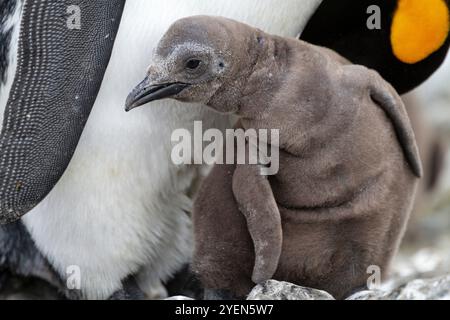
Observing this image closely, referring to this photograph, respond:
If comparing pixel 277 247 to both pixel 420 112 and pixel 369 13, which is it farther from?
pixel 420 112

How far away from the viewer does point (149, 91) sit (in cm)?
298

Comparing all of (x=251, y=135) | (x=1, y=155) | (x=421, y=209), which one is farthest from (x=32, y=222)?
(x=421, y=209)

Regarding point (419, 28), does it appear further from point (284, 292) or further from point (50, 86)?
point (50, 86)

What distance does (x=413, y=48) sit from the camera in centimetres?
341

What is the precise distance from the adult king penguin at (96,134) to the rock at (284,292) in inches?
22.7

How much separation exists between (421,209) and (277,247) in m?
2.37

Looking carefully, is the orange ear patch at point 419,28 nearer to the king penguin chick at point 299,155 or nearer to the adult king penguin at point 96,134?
the adult king penguin at point 96,134

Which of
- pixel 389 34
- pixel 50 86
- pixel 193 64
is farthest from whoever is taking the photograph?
pixel 389 34

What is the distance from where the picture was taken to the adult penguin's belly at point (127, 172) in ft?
10.7

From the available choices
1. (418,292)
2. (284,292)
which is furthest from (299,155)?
(418,292)

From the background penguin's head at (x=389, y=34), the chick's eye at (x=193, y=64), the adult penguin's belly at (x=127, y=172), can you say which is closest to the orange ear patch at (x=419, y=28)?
the background penguin's head at (x=389, y=34)

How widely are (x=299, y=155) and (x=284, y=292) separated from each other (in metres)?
0.35

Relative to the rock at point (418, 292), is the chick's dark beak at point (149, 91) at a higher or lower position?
higher

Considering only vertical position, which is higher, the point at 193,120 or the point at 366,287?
the point at 193,120
